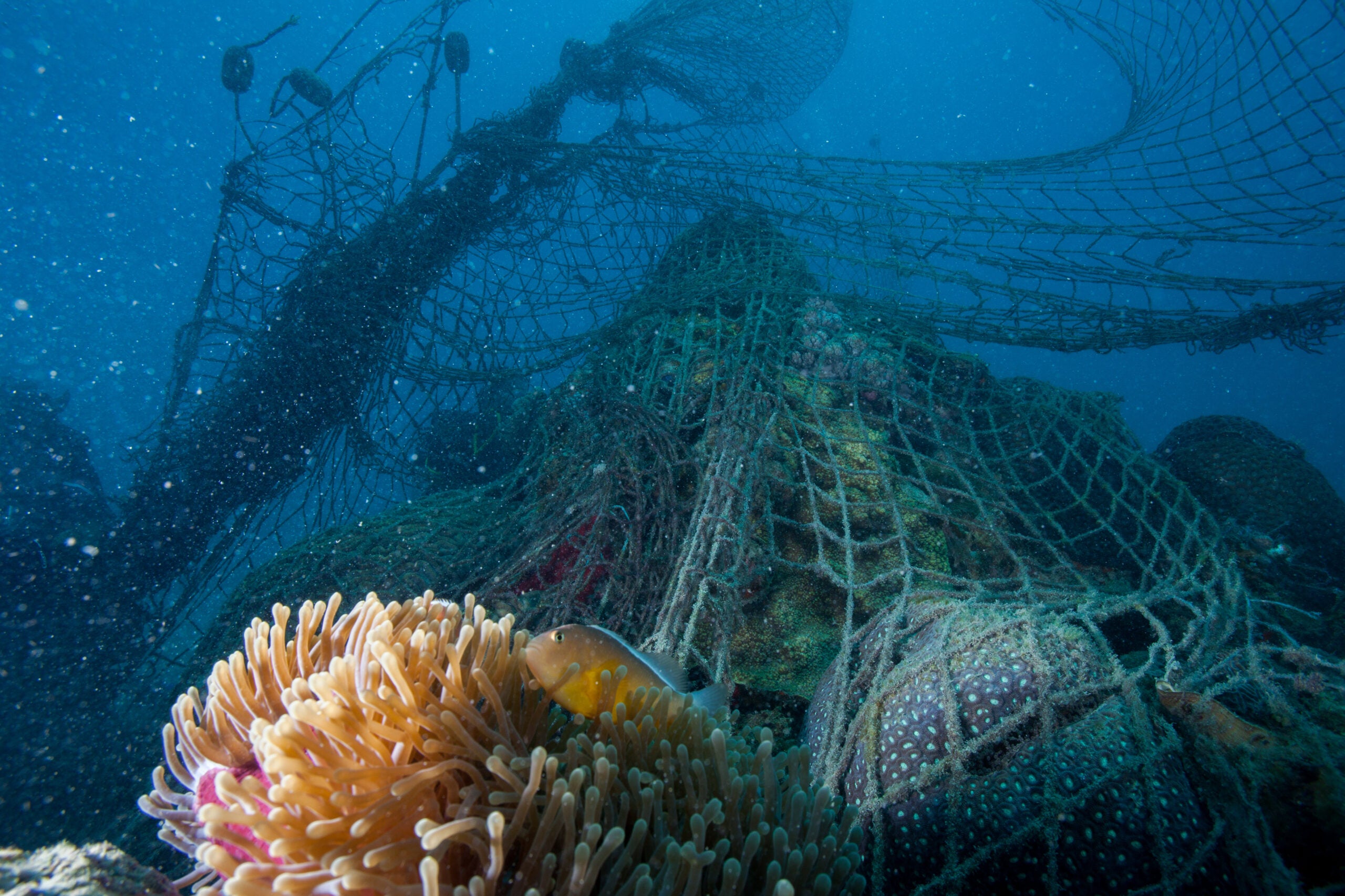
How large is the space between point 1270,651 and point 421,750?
309cm

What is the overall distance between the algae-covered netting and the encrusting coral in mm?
746

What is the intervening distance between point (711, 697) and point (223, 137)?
395ft

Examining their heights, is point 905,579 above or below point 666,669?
above

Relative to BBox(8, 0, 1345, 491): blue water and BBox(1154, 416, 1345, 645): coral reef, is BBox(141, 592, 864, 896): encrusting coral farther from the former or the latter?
BBox(8, 0, 1345, 491): blue water

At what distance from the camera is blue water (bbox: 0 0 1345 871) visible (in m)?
58.0

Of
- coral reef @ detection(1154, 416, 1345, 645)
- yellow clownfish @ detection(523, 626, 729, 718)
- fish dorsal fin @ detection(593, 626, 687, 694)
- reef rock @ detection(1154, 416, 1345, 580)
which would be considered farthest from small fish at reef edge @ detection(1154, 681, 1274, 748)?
reef rock @ detection(1154, 416, 1345, 580)

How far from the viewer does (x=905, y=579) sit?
3227 mm

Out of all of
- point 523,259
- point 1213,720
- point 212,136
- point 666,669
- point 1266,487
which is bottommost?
point 1213,720

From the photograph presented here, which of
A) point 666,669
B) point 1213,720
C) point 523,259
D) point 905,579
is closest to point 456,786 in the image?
point 666,669

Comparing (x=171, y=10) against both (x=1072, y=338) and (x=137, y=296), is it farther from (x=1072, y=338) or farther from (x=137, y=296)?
(x=1072, y=338)

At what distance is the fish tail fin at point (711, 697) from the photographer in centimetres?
186

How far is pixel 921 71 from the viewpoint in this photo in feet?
330

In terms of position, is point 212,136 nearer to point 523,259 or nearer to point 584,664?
point 523,259

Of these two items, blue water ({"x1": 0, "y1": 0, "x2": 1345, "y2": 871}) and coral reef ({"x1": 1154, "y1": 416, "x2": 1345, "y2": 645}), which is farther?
blue water ({"x1": 0, "y1": 0, "x2": 1345, "y2": 871})
